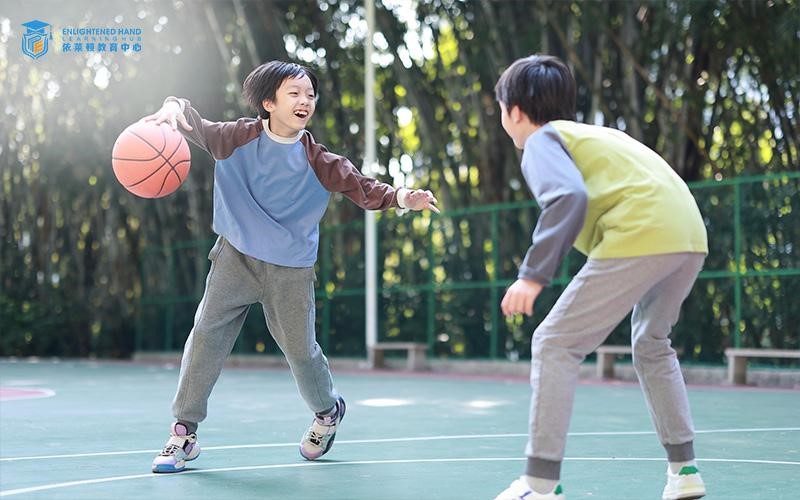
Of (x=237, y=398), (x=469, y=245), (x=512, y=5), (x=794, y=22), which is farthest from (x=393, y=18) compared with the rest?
(x=237, y=398)

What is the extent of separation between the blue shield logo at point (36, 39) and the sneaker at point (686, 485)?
14.9 metres

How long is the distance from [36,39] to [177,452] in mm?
14278

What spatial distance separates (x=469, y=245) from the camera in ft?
44.3

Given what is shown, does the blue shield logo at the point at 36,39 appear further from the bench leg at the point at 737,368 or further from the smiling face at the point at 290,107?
the smiling face at the point at 290,107

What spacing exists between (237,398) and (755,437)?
409cm

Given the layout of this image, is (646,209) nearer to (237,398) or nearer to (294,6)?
(237,398)

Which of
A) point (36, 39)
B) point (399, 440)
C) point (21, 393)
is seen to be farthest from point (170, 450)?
point (36, 39)

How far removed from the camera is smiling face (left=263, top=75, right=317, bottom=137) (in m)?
4.72

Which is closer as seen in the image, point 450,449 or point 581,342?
point 581,342

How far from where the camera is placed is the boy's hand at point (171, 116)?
4559 mm

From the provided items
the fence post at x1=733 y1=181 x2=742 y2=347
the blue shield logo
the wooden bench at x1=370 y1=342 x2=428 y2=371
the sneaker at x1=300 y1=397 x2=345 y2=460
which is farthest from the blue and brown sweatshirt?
the blue shield logo

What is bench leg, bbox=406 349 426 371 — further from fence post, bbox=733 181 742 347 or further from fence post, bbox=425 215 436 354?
fence post, bbox=733 181 742 347

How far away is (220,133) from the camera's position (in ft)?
15.6

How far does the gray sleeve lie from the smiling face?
1.51 metres
